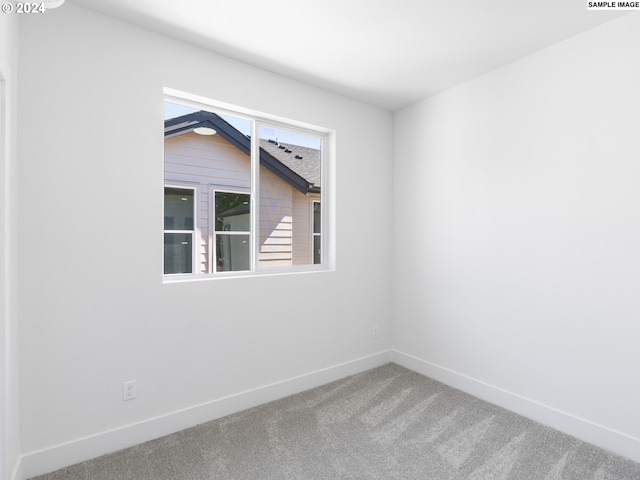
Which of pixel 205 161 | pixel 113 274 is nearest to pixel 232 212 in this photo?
pixel 205 161

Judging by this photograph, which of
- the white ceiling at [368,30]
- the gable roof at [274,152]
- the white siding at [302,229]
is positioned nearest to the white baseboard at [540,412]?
the white siding at [302,229]

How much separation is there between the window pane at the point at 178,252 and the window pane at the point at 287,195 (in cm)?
58

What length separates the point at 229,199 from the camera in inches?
109

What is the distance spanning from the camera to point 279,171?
3061 mm

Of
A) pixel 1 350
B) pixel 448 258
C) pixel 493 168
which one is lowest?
pixel 1 350

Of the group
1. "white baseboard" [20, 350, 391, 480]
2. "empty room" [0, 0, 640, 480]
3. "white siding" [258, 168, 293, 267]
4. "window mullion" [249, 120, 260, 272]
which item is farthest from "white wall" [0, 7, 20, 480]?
"white siding" [258, 168, 293, 267]

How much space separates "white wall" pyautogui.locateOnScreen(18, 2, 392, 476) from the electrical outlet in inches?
1.3

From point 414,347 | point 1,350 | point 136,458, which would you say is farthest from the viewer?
point 414,347

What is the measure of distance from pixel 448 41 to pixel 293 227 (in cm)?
187

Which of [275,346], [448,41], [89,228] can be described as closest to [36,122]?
[89,228]

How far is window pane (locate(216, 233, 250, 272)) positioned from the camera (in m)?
2.70

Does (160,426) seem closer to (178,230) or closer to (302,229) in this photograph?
(178,230)

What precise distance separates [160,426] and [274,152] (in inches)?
88.3

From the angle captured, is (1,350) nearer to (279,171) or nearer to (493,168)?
(279,171)
